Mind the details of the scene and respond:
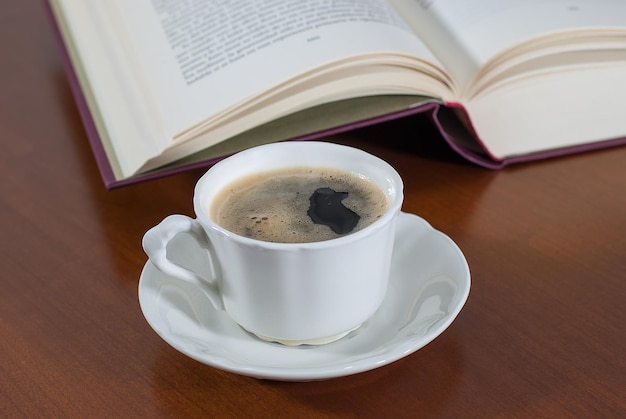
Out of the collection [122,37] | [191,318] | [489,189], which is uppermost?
[122,37]

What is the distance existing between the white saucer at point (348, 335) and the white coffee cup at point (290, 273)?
1cm

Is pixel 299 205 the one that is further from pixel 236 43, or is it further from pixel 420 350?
pixel 236 43

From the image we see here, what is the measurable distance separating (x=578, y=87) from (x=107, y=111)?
495 millimetres

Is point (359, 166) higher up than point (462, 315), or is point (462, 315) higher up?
point (359, 166)

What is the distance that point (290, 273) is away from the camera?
481 mm

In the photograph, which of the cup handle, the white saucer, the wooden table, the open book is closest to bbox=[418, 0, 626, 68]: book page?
the open book

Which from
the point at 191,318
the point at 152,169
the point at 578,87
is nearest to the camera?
the point at 191,318

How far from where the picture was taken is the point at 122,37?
2.65 feet

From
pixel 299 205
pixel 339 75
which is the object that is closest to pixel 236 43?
pixel 339 75

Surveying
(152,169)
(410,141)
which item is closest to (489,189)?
(410,141)

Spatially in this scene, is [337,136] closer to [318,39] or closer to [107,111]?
[318,39]

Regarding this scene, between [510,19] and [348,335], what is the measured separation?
1.38ft

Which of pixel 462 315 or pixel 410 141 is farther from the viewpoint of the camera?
pixel 410 141

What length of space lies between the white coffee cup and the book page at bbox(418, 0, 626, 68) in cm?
28
